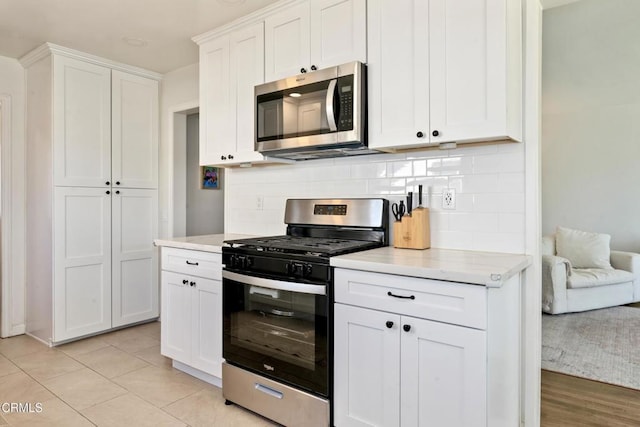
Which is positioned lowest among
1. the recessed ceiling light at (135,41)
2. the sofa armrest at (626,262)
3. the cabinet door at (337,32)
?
the sofa armrest at (626,262)

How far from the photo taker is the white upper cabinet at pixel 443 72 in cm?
176

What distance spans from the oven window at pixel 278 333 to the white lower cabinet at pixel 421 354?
0.10 meters

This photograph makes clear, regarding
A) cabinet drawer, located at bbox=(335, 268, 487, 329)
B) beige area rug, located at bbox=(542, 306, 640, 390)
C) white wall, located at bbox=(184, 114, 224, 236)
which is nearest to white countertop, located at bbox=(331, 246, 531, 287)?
cabinet drawer, located at bbox=(335, 268, 487, 329)

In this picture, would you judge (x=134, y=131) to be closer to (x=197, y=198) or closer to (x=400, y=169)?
(x=197, y=198)

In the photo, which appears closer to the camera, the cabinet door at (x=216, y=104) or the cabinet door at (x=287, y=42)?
the cabinet door at (x=287, y=42)

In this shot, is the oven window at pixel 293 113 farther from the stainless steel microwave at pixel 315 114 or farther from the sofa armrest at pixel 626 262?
the sofa armrest at pixel 626 262

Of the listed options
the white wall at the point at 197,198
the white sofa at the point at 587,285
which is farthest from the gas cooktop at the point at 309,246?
the white sofa at the point at 587,285

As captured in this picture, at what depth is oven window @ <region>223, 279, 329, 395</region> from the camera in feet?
6.20

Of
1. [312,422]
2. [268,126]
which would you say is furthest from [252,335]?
[268,126]

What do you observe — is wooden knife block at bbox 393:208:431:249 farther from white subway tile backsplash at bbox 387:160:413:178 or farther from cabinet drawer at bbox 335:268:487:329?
cabinet drawer at bbox 335:268:487:329

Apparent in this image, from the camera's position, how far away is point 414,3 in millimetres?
1972

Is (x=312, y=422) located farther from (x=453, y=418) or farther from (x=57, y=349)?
(x=57, y=349)

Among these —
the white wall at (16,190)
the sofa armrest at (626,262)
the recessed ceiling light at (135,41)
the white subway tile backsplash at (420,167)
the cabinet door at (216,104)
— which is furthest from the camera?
the sofa armrest at (626,262)

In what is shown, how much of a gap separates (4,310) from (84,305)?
77 centimetres
